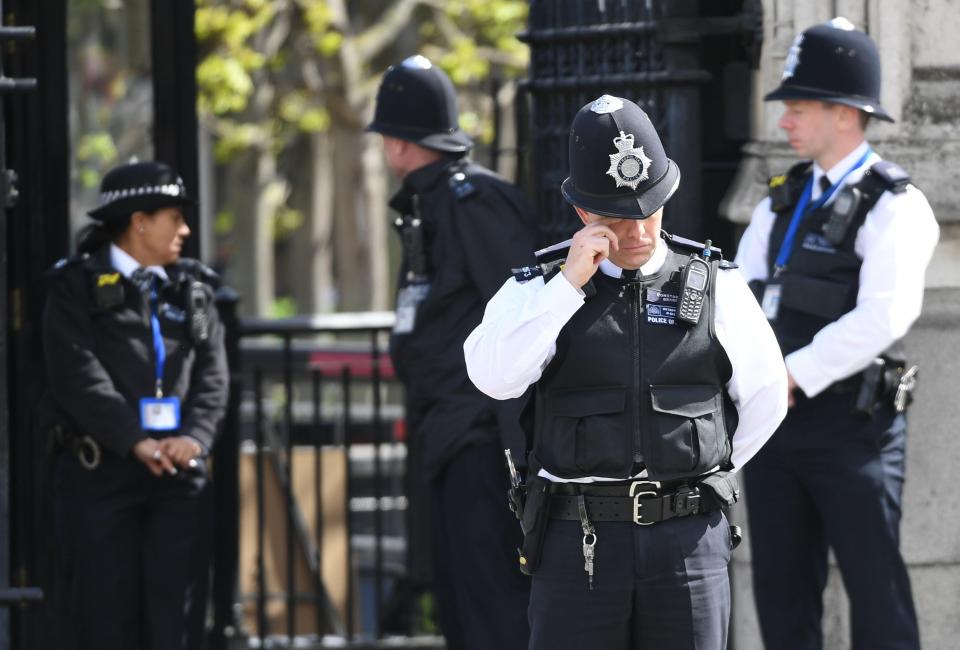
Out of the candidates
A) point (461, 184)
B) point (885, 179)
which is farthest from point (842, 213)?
point (461, 184)

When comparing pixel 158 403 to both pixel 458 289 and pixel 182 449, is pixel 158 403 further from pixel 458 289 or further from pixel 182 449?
pixel 458 289

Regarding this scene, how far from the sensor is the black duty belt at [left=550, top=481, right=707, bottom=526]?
4461mm

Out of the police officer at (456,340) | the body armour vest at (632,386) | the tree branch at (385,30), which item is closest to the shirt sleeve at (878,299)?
the police officer at (456,340)

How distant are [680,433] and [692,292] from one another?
13.4 inches

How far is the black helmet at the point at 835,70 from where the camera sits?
574 centimetres

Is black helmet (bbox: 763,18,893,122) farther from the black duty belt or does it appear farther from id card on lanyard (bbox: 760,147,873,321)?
the black duty belt

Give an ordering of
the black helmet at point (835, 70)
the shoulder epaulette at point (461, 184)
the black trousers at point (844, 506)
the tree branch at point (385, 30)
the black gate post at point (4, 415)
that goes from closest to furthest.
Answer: the black gate post at point (4, 415), the black trousers at point (844, 506), the black helmet at point (835, 70), the shoulder epaulette at point (461, 184), the tree branch at point (385, 30)

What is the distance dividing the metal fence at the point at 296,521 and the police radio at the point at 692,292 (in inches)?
115

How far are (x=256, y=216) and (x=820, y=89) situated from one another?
59.3 ft

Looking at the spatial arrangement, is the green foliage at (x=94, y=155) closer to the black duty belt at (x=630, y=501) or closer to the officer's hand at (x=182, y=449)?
the officer's hand at (x=182, y=449)

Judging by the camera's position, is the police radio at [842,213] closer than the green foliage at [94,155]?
Yes

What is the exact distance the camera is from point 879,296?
5.52 metres

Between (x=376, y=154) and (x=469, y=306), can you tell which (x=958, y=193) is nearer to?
(x=469, y=306)

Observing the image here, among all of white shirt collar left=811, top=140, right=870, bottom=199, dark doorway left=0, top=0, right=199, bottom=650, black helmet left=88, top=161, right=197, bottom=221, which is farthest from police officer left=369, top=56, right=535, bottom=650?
dark doorway left=0, top=0, right=199, bottom=650
